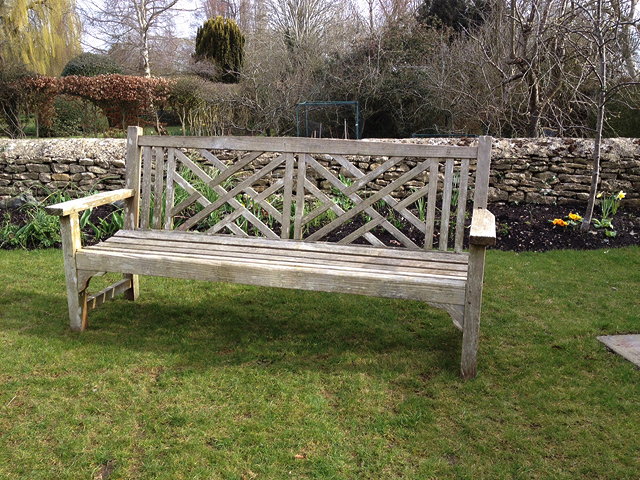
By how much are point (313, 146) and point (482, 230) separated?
1195mm

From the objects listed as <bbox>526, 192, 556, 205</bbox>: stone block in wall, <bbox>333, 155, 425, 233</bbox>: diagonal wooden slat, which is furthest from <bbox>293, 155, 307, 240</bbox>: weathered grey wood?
<bbox>526, 192, 556, 205</bbox>: stone block in wall

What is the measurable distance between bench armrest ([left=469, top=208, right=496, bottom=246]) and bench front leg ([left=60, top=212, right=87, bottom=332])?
2.04 m

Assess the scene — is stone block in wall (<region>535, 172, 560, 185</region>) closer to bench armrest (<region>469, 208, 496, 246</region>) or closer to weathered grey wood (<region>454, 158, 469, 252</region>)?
weathered grey wood (<region>454, 158, 469, 252</region>)

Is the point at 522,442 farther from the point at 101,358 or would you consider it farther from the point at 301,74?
the point at 301,74

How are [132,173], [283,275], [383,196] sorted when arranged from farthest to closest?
[132,173] → [383,196] → [283,275]

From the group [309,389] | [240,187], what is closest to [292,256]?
[240,187]

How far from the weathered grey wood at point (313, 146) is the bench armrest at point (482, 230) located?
16.8 inches

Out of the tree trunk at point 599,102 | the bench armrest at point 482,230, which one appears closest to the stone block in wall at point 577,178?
the tree trunk at point 599,102

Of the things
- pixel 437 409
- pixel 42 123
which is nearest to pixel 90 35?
pixel 42 123

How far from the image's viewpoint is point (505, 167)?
576cm

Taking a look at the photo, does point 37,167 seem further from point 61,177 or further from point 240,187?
point 240,187

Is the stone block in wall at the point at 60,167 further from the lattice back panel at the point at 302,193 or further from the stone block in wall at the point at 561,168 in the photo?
the stone block in wall at the point at 561,168

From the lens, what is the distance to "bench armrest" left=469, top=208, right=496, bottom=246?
7.52 ft

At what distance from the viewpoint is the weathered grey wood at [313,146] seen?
2.97m
